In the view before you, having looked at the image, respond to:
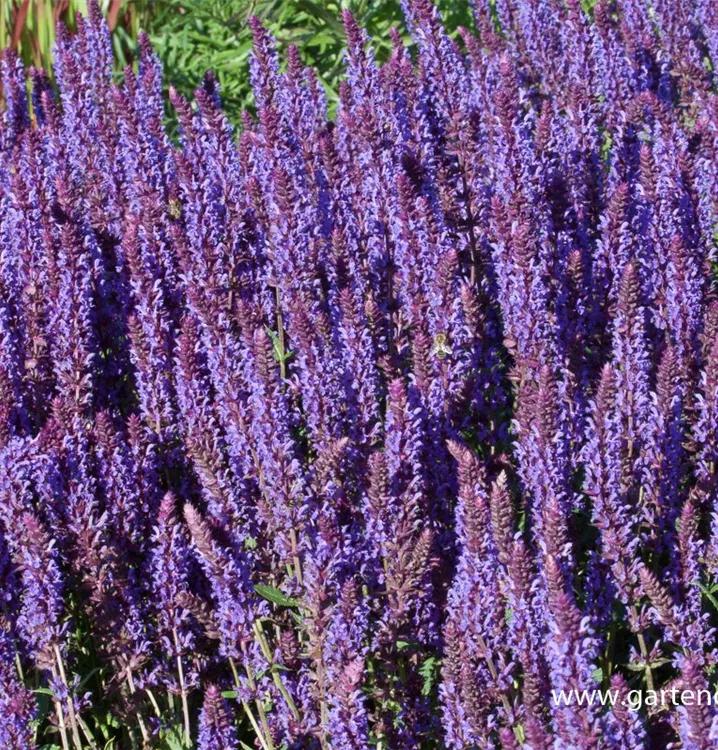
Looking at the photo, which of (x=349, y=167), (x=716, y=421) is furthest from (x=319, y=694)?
(x=349, y=167)

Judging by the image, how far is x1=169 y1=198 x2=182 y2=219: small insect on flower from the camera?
4406mm

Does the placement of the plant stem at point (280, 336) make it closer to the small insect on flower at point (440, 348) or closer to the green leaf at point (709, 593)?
the small insect on flower at point (440, 348)

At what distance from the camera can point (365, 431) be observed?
11.5 ft

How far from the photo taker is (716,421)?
342 cm

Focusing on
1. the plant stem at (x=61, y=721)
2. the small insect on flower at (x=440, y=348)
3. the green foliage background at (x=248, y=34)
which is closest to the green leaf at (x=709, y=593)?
the small insect on flower at (x=440, y=348)

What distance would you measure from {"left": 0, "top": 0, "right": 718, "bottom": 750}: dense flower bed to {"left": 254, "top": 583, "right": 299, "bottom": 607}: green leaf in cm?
1

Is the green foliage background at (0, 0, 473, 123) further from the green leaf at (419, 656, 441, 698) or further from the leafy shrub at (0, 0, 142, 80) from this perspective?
the green leaf at (419, 656, 441, 698)

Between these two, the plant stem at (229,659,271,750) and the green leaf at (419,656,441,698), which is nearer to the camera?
the plant stem at (229,659,271,750)

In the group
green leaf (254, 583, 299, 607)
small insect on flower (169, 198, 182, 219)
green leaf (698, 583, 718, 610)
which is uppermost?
small insect on flower (169, 198, 182, 219)

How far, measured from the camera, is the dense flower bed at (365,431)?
10.0 ft

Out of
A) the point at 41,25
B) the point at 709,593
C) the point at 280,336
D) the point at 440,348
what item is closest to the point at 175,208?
the point at 280,336

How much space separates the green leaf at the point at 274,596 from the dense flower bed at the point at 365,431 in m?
0.01

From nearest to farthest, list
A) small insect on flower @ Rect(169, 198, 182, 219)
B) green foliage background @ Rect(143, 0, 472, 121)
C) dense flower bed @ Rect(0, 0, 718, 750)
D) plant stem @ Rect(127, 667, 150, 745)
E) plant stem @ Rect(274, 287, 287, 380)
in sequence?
dense flower bed @ Rect(0, 0, 718, 750) < plant stem @ Rect(127, 667, 150, 745) < plant stem @ Rect(274, 287, 287, 380) < small insect on flower @ Rect(169, 198, 182, 219) < green foliage background @ Rect(143, 0, 472, 121)

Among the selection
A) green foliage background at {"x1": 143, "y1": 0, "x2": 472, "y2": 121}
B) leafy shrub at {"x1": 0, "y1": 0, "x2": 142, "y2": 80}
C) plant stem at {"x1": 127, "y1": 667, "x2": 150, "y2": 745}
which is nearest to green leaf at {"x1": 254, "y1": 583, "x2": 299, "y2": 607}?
plant stem at {"x1": 127, "y1": 667, "x2": 150, "y2": 745}
